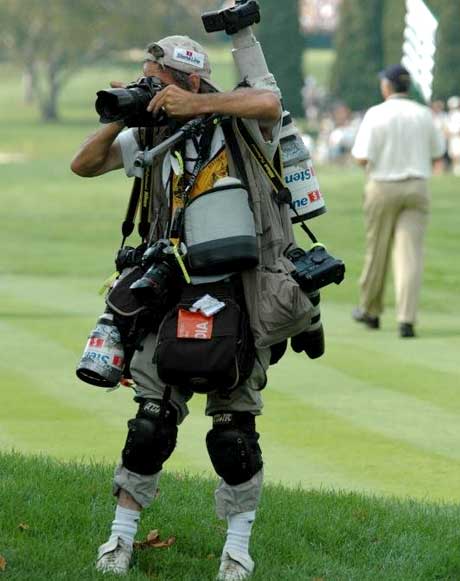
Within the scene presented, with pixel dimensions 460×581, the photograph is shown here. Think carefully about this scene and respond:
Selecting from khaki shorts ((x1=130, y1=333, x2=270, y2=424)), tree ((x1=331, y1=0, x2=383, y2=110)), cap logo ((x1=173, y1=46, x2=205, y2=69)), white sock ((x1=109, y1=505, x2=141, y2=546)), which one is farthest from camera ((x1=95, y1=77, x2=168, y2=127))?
tree ((x1=331, y1=0, x2=383, y2=110))

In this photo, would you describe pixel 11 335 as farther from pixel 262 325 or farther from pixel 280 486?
pixel 262 325

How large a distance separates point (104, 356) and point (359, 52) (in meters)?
66.2

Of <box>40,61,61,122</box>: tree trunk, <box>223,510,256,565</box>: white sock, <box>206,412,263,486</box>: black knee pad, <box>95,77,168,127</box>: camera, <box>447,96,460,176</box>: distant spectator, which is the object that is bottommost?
<box>40,61,61,122</box>: tree trunk

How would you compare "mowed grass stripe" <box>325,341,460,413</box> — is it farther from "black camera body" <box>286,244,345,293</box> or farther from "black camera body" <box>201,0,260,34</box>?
"black camera body" <box>201,0,260,34</box>

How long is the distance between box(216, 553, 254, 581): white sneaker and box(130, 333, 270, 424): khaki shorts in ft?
1.70

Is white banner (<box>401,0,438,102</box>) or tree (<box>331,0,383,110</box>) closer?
white banner (<box>401,0,438,102</box>)

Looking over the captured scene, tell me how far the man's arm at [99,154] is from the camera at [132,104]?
0.17 metres

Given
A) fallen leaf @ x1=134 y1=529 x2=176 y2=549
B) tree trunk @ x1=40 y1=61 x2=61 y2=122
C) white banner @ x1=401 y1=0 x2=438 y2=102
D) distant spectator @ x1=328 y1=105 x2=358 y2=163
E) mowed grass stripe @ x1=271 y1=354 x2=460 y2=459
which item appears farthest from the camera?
tree trunk @ x1=40 y1=61 x2=61 y2=122

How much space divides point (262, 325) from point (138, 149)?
0.82m

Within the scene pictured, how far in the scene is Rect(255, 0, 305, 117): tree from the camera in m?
69.1

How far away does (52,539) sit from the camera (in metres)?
5.94

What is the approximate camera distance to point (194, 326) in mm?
5559

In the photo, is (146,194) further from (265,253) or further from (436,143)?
(436,143)

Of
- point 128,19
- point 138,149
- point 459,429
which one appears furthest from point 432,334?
point 128,19
